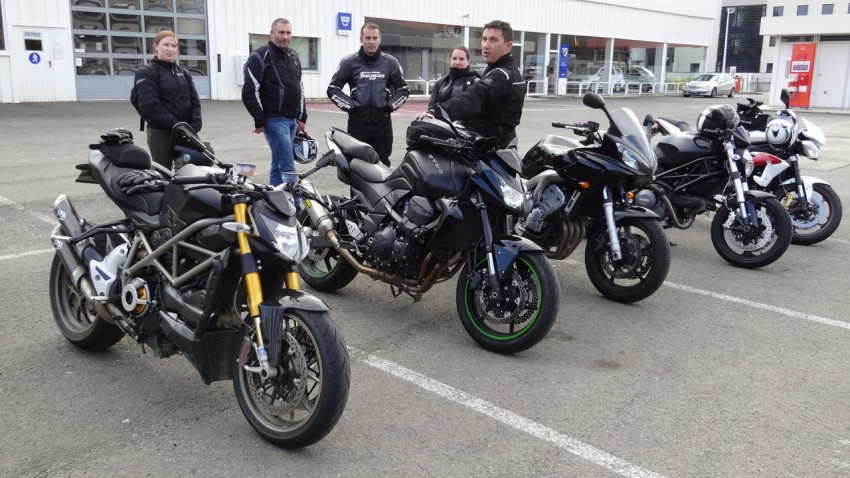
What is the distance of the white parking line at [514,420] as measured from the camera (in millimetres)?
3236

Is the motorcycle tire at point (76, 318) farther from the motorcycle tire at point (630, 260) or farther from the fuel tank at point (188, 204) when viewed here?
the motorcycle tire at point (630, 260)

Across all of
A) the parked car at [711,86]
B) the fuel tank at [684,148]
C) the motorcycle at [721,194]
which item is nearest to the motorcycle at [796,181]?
the motorcycle at [721,194]

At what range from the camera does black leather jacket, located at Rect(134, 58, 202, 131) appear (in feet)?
22.5

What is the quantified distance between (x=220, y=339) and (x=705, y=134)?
5392mm

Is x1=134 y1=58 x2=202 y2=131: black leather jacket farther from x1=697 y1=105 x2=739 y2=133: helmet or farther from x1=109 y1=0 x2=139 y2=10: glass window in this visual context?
x1=109 y1=0 x2=139 y2=10: glass window

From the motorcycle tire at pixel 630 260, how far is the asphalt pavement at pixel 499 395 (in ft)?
0.51

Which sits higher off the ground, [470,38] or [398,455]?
[470,38]

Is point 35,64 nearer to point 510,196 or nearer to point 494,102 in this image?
point 494,102

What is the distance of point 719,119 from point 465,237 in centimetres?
351

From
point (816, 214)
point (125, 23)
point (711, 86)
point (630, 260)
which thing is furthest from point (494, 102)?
point (711, 86)

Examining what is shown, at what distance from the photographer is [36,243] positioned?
6.45 m

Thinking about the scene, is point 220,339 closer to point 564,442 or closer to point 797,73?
point 564,442

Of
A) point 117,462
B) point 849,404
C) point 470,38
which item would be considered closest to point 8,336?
point 117,462

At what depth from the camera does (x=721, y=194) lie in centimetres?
706
